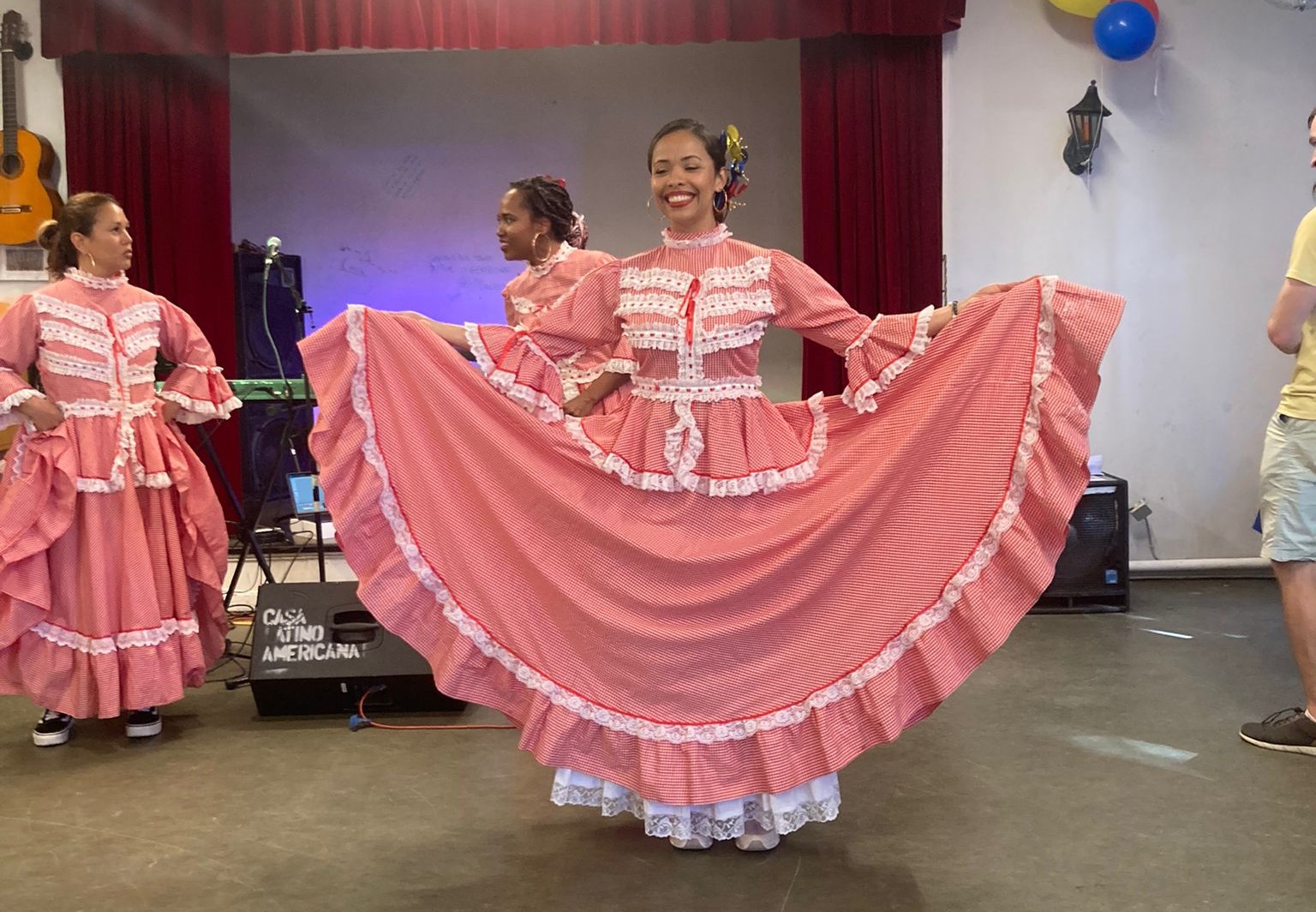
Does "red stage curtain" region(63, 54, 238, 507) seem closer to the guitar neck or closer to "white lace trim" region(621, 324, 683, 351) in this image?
the guitar neck

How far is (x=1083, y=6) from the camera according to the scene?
5.24 m

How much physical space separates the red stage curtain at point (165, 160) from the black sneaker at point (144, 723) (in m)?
2.43

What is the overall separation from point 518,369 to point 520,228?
1.60m

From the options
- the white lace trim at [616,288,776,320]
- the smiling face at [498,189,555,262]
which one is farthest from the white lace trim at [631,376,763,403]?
the smiling face at [498,189,555,262]

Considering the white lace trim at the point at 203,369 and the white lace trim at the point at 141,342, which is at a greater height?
the white lace trim at the point at 141,342

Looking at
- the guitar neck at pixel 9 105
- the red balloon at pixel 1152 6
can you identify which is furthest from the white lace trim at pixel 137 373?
the red balloon at pixel 1152 6

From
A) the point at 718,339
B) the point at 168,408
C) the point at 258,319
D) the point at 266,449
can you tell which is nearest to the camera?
the point at 718,339

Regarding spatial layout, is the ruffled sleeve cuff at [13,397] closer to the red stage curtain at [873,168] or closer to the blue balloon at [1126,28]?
the red stage curtain at [873,168]

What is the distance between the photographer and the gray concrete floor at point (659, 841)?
241cm

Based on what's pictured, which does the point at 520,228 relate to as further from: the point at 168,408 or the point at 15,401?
the point at 15,401

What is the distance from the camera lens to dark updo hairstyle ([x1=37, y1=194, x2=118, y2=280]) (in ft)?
11.6

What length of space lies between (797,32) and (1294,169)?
2386 mm

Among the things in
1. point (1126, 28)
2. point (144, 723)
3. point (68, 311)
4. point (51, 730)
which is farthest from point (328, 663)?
point (1126, 28)

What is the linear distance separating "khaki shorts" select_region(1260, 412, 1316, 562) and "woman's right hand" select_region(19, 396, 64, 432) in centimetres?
347
